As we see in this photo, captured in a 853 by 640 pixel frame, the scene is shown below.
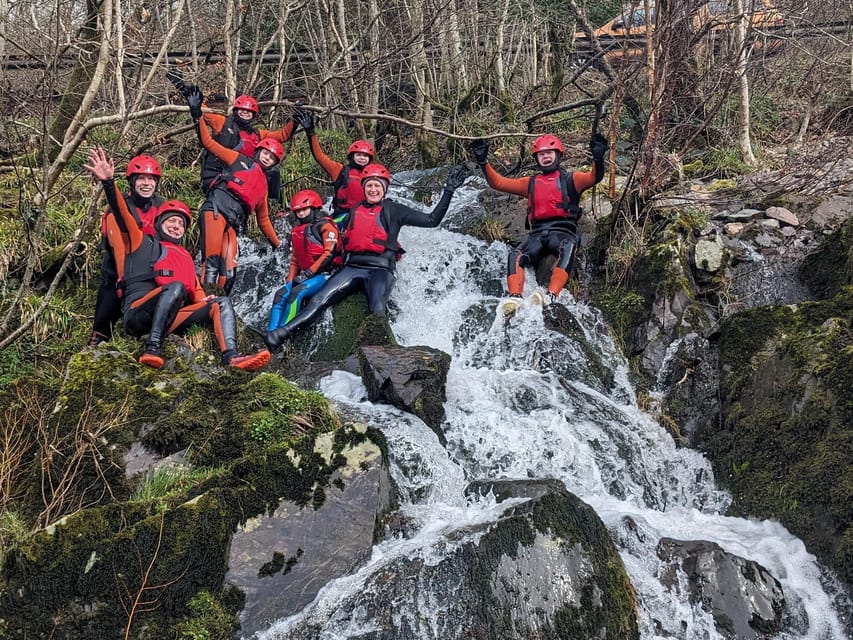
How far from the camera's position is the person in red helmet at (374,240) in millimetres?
7977

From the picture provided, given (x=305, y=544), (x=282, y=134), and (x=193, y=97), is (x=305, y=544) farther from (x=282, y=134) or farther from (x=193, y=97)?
(x=282, y=134)

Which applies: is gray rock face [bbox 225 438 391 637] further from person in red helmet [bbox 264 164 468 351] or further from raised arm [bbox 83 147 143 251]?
person in red helmet [bbox 264 164 468 351]

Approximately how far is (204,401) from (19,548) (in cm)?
174

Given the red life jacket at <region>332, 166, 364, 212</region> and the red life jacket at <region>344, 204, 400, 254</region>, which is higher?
the red life jacket at <region>332, 166, 364, 212</region>

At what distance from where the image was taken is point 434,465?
5297 millimetres

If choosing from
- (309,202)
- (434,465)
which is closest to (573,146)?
(309,202)

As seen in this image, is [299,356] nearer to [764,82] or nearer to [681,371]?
[681,371]

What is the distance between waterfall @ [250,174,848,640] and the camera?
4.24 meters

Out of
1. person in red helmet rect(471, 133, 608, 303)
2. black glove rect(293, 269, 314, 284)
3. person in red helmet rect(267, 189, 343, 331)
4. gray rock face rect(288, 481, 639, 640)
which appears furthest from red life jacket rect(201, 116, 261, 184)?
gray rock face rect(288, 481, 639, 640)

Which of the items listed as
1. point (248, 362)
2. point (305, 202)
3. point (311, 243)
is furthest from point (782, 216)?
point (248, 362)

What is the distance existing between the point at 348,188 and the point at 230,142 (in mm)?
1575

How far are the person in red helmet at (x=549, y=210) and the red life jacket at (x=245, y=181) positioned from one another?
2.67m

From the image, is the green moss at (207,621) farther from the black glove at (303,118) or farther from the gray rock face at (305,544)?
the black glove at (303,118)

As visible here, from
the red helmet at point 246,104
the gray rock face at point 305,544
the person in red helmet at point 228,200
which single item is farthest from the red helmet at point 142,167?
the gray rock face at point 305,544
